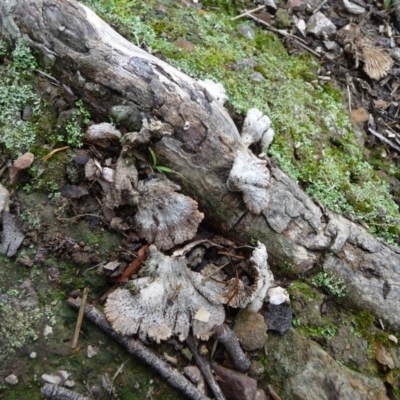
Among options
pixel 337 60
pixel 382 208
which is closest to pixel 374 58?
pixel 337 60

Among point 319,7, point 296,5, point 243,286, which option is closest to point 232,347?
point 243,286

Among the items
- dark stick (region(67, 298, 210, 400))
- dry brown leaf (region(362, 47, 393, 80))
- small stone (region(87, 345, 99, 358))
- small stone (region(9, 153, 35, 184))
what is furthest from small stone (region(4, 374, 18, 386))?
dry brown leaf (region(362, 47, 393, 80))

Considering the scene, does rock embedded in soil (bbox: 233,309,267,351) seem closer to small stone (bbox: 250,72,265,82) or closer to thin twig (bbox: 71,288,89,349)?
thin twig (bbox: 71,288,89,349)

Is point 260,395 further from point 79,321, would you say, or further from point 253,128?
point 253,128

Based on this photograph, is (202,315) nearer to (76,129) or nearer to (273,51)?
(76,129)

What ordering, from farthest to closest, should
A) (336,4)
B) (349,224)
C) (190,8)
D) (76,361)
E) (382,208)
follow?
(336,4) → (190,8) → (382,208) → (349,224) → (76,361)

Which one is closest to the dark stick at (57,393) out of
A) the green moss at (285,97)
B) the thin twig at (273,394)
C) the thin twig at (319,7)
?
the thin twig at (273,394)
